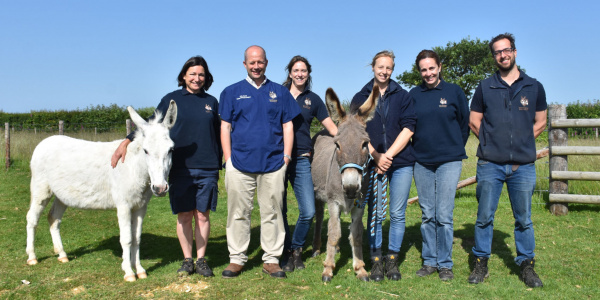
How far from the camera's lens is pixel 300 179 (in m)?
5.26

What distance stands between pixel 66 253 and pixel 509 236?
23.9 feet

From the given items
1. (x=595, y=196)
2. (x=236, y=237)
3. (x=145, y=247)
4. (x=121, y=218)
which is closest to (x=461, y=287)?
(x=236, y=237)

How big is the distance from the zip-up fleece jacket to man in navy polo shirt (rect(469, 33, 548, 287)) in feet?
2.75

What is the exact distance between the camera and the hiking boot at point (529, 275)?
469 cm

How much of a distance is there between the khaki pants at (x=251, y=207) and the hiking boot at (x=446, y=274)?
2.00 meters

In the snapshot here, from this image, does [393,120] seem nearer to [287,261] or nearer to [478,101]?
[478,101]

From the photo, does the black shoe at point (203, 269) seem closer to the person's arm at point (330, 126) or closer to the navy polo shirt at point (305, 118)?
the navy polo shirt at point (305, 118)

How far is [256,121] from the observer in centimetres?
484

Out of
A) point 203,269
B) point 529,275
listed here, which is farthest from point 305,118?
point 529,275

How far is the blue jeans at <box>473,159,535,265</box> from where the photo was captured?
15.3 feet

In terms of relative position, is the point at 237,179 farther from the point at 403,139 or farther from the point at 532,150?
the point at 532,150

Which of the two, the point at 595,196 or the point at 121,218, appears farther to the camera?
the point at 595,196

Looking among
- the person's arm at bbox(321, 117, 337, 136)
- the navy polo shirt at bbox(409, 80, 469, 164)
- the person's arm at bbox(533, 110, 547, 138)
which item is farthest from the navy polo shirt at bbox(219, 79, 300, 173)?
the person's arm at bbox(533, 110, 547, 138)

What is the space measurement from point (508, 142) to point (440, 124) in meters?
0.77
